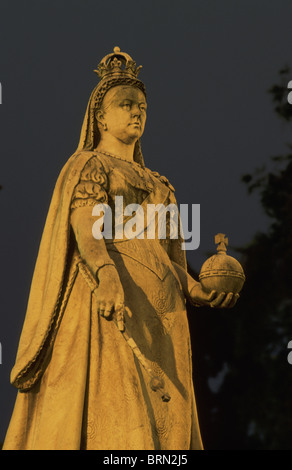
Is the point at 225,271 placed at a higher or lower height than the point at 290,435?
lower

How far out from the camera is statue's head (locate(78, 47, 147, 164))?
8.66 m

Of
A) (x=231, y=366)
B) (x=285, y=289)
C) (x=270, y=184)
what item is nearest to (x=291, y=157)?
(x=270, y=184)

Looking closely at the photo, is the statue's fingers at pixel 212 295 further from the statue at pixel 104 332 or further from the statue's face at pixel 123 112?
the statue's face at pixel 123 112

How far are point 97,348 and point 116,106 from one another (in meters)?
1.89

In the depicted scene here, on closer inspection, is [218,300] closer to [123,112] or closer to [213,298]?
[213,298]

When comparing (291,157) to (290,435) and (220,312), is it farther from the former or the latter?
(290,435)

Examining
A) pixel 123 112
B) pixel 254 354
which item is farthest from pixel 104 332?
pixel 254 354

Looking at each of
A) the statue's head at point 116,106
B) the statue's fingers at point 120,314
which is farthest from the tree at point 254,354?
the statue's fingers at point 120,314

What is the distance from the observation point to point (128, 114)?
866 cm

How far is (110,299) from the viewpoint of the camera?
750cm
